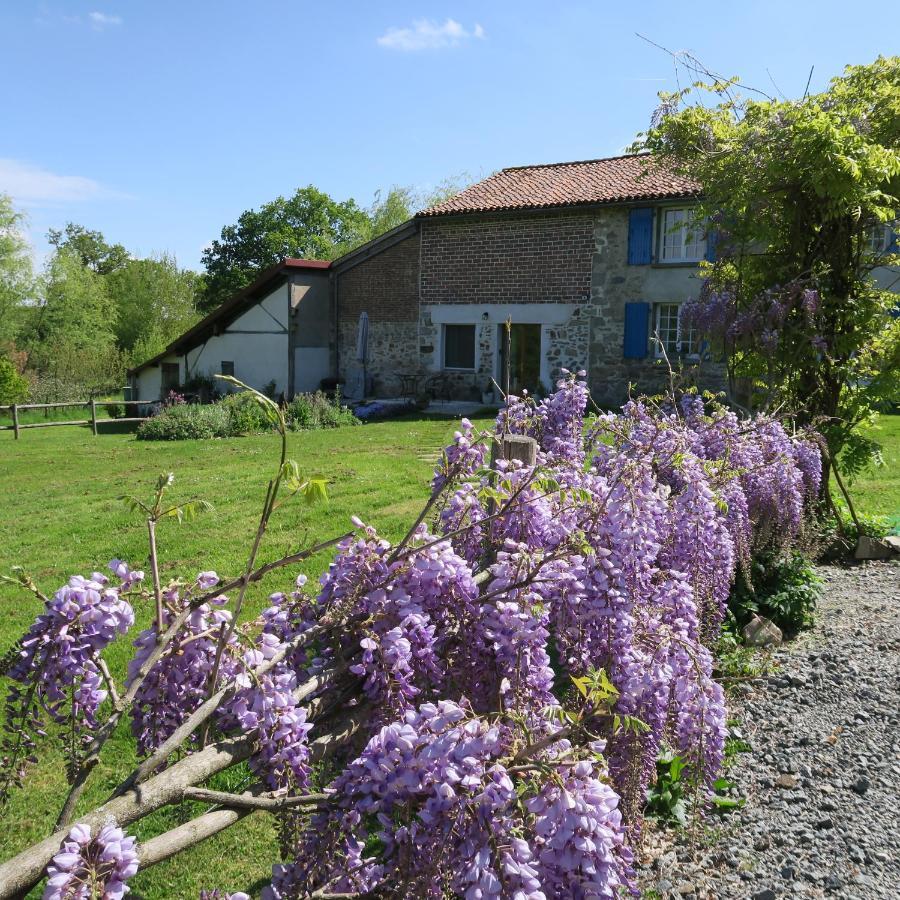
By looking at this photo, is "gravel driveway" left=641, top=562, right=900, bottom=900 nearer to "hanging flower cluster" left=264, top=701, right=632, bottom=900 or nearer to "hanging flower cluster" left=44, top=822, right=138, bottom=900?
"hanging flower cluster" left=264, top=701, right=632, bottom=900

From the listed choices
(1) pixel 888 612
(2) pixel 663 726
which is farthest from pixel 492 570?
(1) pixel 888 612

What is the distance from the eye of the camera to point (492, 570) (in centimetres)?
222

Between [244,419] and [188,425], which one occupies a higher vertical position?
[244,419]

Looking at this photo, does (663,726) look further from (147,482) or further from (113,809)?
(147,482)

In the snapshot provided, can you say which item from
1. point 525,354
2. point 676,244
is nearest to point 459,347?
point 525,354

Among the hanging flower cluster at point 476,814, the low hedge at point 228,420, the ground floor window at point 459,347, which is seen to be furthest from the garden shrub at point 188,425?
the hanging flower cluster at point 476,814

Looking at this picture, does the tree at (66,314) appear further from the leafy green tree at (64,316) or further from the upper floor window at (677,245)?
the upper floor window at (677,245)

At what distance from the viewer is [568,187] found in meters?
18.6

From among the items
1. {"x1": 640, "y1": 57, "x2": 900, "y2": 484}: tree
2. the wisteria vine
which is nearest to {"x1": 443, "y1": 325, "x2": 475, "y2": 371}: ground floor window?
{"x1": 640, "y1": 57, "x2": 900, "y2": 484}: tree

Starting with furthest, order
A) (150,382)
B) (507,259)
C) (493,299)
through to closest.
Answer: (150,382), (493,299), (507,259)

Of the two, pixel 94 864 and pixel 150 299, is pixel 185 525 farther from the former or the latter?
pixel 150 299

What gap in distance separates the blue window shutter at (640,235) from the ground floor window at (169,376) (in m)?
13.4

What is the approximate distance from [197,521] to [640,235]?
1193 centimetres

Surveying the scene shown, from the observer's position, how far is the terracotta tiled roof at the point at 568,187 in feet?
54.6
